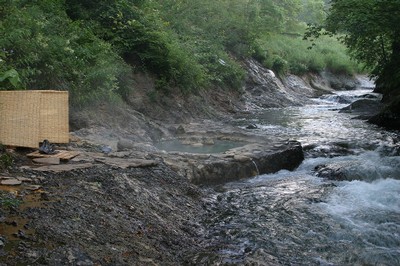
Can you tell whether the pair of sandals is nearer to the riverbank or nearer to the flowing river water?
the riverbank

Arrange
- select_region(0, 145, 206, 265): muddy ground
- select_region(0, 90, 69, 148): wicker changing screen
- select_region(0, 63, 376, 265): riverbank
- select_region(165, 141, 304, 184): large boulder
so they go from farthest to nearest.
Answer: select_region(165, 141, 304, 184): large boulder → select_region(0, 90, 69, 148): wicker changing screen → select_region(0, 63, 376, 265): riverbank → select_region(0, 145, 206, 265): muddy ground

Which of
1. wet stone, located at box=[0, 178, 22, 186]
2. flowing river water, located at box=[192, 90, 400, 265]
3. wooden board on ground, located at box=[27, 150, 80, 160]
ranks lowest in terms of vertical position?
flowing river water, located at box=[192, 90, 400, 265]

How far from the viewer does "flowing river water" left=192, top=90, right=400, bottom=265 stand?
4.75 m

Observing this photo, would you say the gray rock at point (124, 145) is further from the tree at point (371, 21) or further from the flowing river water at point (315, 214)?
the tree at point (371, 21)

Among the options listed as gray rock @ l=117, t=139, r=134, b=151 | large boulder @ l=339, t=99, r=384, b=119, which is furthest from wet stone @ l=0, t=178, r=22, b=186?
large boulder @ l=339, t=99, r=384, b=119

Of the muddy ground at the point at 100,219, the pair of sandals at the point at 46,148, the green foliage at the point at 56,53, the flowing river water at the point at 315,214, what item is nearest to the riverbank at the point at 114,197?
the muddy ground at the point at 100,219

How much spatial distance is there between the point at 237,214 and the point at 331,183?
249 cm

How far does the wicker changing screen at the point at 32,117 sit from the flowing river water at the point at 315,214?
273 cm

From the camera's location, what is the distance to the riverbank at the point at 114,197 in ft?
11.8


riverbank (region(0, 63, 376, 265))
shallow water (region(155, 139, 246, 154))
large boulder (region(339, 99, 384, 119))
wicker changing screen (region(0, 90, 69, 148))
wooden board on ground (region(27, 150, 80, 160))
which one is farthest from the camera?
large boulder (region(339, 99, 384, 119))

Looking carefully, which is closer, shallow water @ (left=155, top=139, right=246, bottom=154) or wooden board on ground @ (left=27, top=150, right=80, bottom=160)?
wooden board on ground @ (left=27, top=150, right=80, bottom=160)

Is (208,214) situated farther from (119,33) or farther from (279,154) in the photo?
(119,33)

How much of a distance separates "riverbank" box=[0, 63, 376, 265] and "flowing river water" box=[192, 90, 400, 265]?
37 cm

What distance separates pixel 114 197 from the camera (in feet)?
16.6
